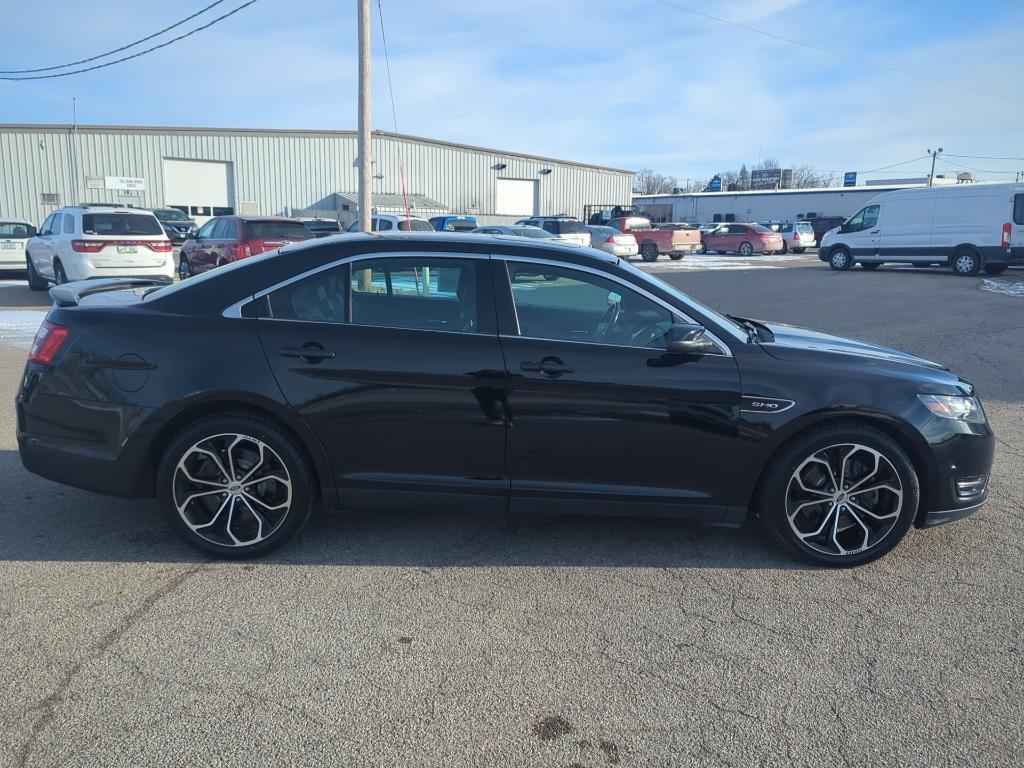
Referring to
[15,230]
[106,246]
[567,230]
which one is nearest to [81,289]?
[106,246]

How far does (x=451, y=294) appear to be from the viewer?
406 centimetres

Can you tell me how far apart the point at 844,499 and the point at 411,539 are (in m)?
2.22

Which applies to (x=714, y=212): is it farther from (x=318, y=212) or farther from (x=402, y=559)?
(x=402, y=559)

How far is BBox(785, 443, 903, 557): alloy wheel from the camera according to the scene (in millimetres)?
3945

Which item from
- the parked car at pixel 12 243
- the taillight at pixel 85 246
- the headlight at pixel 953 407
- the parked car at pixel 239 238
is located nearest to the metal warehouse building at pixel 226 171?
the parked car at pixel 12 243

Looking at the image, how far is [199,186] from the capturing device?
1732 inches

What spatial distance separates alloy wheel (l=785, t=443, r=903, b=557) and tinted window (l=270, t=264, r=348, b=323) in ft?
7.89

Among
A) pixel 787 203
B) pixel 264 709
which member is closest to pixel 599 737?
pixel 264 709

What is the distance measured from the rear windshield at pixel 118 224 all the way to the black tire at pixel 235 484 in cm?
1168

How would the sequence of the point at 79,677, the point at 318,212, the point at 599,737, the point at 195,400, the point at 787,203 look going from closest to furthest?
1. the point at 599,737
2. the point at 79,677
3. the point at 195,400
4. the point at 318,212
5. the point at 787,203

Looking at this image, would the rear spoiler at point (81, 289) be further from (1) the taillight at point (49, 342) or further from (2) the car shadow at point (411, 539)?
(2) the car shadow at point (411, 539)

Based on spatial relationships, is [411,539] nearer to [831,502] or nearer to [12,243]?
[831,502]

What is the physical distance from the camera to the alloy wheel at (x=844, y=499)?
3945 mm

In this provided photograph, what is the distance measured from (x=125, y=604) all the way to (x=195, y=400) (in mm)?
971
